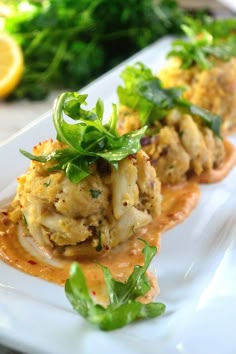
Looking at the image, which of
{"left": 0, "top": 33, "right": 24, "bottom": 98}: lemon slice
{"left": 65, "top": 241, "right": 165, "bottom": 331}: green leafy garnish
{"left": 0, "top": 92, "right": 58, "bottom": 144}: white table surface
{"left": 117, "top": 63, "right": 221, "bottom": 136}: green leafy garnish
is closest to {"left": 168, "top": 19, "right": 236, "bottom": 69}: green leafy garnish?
{"left": 117, "top": 63, "right": 221, "bottom": 136}: green leafy garnish

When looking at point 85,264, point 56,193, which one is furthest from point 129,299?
point 56,193

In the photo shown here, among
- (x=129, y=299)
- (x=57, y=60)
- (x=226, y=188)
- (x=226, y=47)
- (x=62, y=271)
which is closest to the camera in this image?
(x=129, y=299)

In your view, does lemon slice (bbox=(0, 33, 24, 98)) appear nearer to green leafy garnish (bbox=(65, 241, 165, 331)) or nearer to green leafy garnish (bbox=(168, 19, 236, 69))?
green leafy garnish (bbox=(168, 19, 236, 69))

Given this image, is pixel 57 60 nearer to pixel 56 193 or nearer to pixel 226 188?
pixel 226 188

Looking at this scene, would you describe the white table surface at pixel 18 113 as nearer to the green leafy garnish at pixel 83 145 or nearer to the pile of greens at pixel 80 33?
the pile of greens at pixel 80 33

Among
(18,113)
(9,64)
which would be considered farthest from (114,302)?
(9,64)

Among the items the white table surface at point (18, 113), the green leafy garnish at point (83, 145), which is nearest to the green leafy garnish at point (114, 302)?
the green leafy garnish at point (83, 145)
